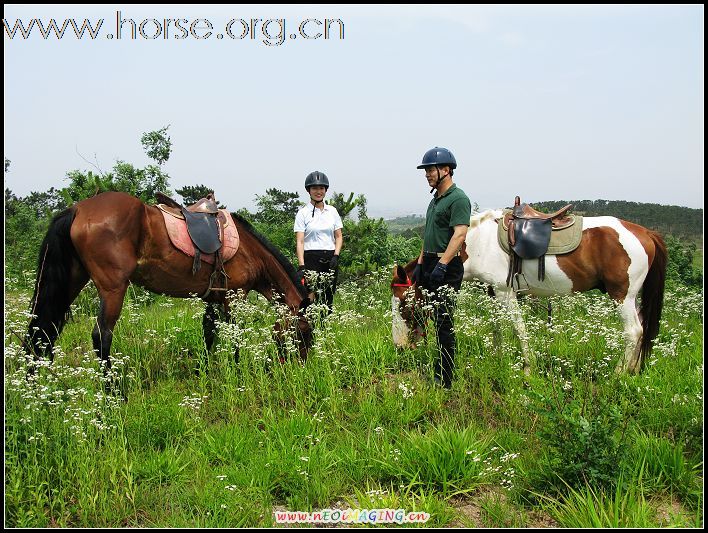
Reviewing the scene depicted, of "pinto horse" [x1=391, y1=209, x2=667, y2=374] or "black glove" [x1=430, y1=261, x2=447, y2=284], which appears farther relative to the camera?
"pinto horse" [x1=391, y1=209, x2=667, y2=374]

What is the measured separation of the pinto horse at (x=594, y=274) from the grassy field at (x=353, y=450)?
2.74 ft

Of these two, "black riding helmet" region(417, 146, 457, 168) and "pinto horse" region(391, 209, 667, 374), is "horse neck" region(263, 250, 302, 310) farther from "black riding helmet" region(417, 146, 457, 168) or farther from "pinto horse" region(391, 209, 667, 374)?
"black riding helmet" region(417, 146, 457, 168)

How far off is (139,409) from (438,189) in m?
3.41

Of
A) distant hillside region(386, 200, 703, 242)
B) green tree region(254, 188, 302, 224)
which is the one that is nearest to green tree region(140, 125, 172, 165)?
green tree region(254, 188, 302, 224)

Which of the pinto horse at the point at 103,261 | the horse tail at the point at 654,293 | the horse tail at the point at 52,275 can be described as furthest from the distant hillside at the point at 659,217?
the horse tail at the point at 52,275

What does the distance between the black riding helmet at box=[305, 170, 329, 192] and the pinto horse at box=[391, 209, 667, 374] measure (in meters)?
1.62

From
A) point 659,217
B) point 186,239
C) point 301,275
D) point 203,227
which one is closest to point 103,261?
point 186,239

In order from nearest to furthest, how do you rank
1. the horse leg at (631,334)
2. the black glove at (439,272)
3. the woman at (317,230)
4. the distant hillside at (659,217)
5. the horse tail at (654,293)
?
the black glove at (439,272) → the horse leg at (631,334) → the horse tail at (654,293) → the woman at (317,230) → the distant hillside at (659,217)

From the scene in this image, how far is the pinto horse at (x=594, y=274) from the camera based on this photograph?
19.0ft

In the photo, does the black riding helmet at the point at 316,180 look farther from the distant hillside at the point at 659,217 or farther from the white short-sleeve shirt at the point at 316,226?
the distant hillside at the point at 659,217

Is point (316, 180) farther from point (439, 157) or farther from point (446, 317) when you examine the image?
point (446, 317)

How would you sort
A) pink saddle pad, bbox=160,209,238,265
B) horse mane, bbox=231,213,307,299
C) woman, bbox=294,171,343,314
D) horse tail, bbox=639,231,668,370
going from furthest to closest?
woman, bbox=294,171,343,314
horse mane, bbox=231,213,307,299
horse tail, bbox=639,231,668,370
pink saddle pad, bbox=160,209,238,265

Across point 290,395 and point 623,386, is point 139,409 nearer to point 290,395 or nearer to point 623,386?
point 290,395

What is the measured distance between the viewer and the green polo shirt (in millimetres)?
4914
